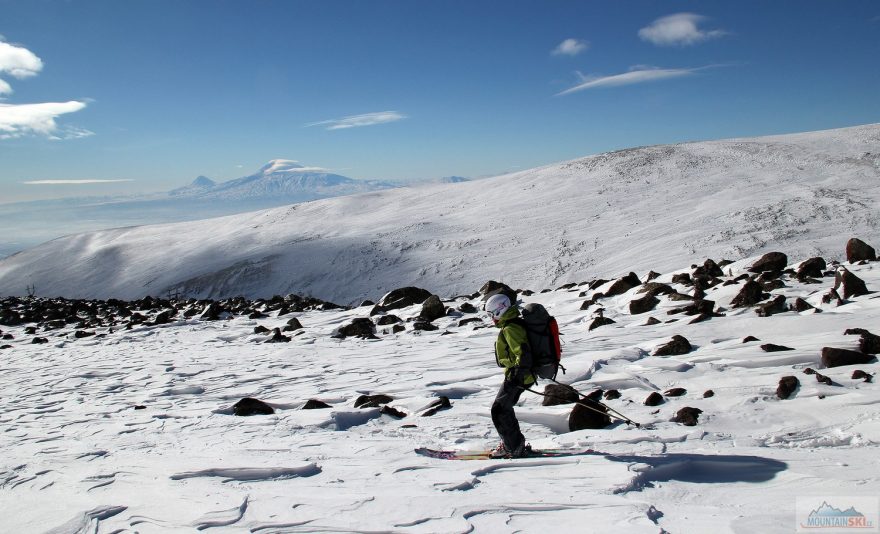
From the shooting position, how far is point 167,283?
48188mm

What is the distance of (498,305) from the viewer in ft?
19.6

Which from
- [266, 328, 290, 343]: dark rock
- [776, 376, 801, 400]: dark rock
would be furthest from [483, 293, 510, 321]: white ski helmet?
[266, 328, 290, 343]: dark rock

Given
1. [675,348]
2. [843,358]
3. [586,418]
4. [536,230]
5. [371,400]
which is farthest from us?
[536,230]

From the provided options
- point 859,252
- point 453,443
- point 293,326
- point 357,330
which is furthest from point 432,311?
point 859,252

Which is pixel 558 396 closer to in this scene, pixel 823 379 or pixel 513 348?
pixel 513 348

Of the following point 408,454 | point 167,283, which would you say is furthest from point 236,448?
point 167,283

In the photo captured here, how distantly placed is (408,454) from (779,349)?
6.80 meters

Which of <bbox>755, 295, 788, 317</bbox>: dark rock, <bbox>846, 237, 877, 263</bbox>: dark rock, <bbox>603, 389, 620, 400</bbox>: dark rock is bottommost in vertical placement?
<bbox>603, 389, 620, 400</bbox>: dark rock

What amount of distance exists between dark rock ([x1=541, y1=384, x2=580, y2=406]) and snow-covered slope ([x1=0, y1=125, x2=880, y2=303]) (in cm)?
2277

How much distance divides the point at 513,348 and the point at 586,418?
2.06m

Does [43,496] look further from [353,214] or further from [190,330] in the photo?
[353,214]

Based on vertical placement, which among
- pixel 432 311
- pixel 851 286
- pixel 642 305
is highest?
pixel 851 286

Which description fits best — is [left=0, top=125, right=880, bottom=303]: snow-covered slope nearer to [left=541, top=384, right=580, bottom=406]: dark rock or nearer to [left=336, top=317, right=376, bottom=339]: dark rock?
[left=336, top=317, right=376, bottom=339]: dark rock

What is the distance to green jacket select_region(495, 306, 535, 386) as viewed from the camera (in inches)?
233
